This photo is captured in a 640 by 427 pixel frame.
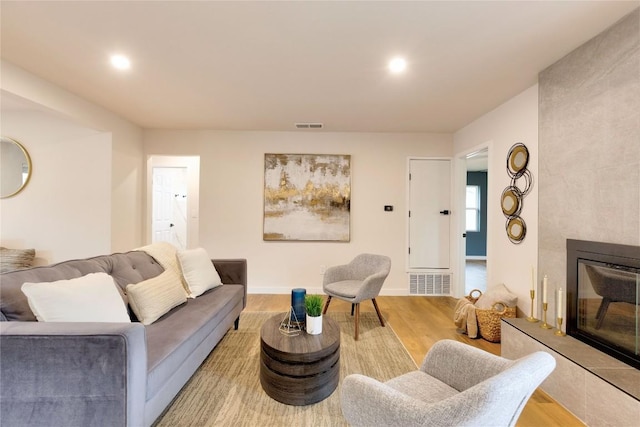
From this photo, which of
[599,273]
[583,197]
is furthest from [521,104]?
[599,273]

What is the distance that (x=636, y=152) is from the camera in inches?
63.3

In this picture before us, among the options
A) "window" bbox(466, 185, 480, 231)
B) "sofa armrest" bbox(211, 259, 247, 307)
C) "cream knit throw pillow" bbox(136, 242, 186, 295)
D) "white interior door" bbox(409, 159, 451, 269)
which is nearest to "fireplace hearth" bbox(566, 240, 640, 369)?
"white interior door" bbox(409, 159, 451, 269)

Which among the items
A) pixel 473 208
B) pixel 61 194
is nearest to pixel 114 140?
pixel 61 194

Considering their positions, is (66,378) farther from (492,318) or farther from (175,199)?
(175,199)

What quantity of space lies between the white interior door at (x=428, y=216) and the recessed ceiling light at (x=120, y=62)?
139 inches

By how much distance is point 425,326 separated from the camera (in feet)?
9.66

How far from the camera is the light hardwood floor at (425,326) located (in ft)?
5.42

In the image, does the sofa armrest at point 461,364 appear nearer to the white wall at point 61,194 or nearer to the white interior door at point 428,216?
the white interior door at point 428,216

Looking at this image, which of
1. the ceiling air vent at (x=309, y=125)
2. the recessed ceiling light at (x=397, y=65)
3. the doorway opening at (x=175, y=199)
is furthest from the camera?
the doorway opening at (x=175, y=199)

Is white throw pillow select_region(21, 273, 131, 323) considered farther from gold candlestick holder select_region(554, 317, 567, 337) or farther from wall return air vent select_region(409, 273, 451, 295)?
wall return air vent select_region(409, 273, 451, 295)

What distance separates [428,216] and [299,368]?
3154mm

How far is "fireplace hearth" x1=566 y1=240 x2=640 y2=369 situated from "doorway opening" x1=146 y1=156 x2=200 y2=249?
5.20 meters

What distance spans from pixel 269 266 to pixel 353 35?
3.16 m

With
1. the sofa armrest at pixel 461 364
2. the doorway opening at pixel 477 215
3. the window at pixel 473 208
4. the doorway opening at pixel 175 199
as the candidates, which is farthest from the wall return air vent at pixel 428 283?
the doorway opening at pixel 175 199
